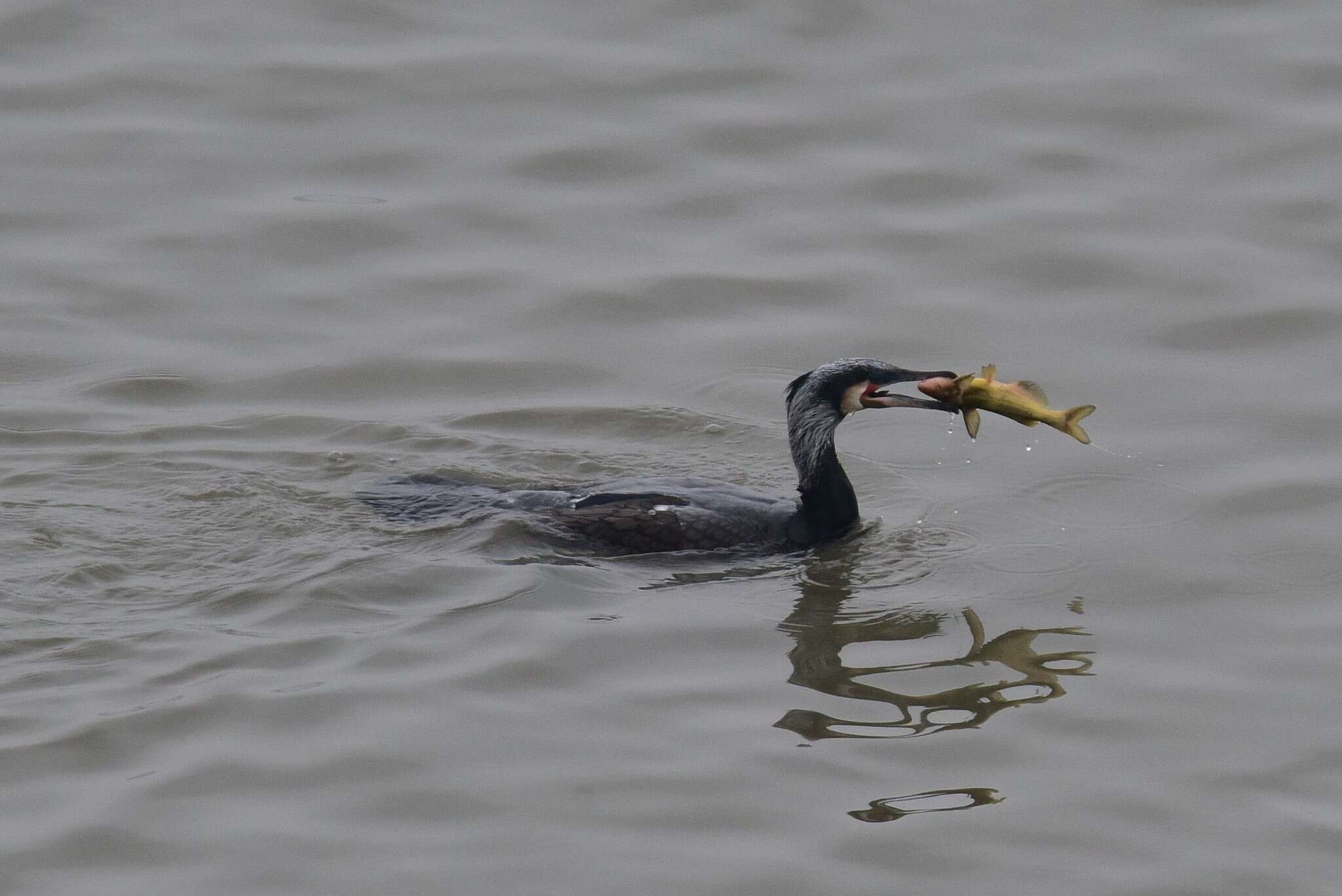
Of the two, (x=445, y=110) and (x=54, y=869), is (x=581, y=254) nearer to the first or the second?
(x=445, y=110)

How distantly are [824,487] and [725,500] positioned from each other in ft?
1.54

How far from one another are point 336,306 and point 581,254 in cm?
155

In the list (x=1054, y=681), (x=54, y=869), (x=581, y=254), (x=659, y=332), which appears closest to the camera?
(x=54, y=869)

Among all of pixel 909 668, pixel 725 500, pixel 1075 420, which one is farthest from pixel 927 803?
pixel 725 500

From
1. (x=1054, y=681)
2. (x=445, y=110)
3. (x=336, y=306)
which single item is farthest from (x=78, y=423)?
(x=1054, y=681)

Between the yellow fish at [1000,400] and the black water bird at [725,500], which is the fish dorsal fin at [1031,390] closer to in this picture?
the yellow fish at [1000,400]

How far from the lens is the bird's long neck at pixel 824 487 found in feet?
31.1

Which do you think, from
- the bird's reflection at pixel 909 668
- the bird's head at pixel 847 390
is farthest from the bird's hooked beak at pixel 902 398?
the bird's reflection at pixel 909 668

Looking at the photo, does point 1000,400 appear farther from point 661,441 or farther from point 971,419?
point 661,441

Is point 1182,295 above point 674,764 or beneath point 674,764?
above

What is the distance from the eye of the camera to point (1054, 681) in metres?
7.91

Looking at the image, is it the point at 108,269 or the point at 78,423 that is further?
the point at 108,269

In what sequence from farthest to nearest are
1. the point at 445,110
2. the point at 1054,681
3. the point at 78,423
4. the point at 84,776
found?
the point at 445,110
the point at 78,423
the point at 1054,681
the point at 84,776

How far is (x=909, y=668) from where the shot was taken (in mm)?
8023
